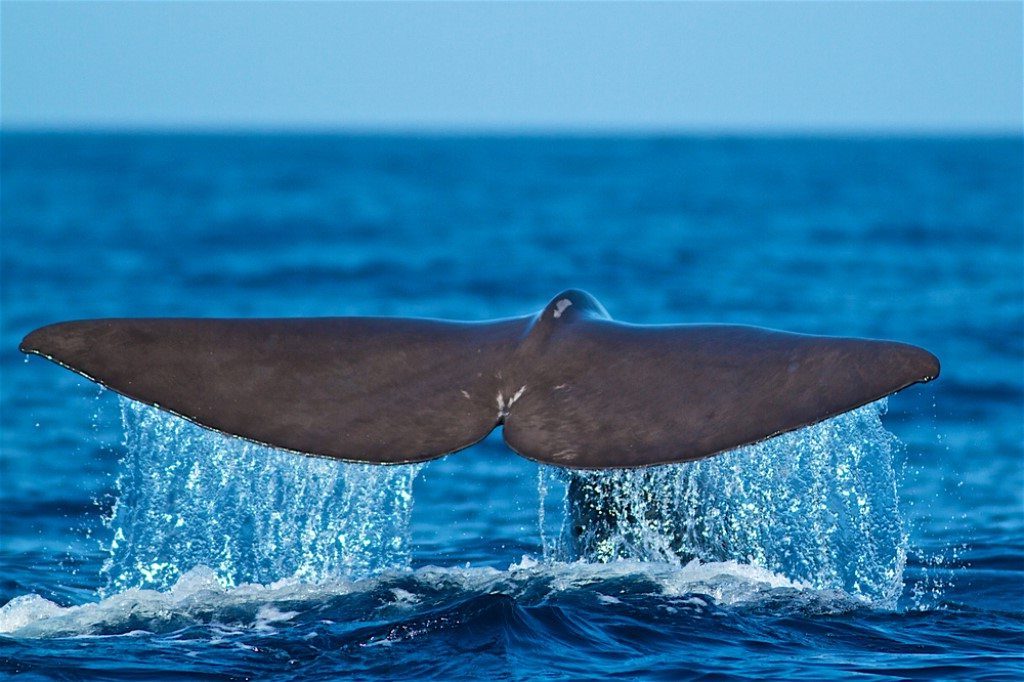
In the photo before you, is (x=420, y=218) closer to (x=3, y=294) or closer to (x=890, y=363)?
(x=3, y=294)

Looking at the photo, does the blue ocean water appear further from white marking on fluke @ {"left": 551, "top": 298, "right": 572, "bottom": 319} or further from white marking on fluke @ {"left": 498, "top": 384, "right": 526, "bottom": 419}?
white marking on fluke @ {"left": 498, "top": 384, "right": 526, "bottom": 419}

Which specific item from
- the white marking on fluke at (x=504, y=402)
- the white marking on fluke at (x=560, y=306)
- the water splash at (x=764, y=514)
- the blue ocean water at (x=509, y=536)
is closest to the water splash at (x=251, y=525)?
the blue ocean water at (x=509, y=536)

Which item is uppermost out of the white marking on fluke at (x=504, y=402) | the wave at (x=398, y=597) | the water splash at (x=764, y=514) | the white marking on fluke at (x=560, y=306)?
the white marking on fluke at (x=560, y=306)

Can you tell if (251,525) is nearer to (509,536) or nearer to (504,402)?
(509,536)

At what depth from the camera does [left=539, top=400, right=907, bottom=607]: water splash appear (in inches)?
227

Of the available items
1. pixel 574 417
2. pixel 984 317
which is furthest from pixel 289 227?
pixel 574 417

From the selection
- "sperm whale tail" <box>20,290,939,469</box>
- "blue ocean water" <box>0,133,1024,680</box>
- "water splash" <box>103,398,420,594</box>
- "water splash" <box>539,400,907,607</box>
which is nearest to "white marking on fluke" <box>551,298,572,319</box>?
"sperm whale tail" <box>20,290,939,469</box>

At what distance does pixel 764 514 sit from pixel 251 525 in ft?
8.63

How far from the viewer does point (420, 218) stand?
35.8 meters

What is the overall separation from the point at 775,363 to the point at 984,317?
13343 millimetres

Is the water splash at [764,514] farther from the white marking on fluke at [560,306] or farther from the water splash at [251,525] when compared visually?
the water splash at [251,525]

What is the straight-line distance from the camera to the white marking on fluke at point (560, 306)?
5246mm

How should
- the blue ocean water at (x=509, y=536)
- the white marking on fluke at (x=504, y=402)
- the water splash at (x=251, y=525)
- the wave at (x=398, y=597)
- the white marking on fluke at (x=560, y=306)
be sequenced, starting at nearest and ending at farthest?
1. the white marking on fluke at (x=504, y=402)
2. the white marking on fluke at (x=560, y=306)
3. the blue ocean water at (x=509, y=536)
4. the wave at (x=398, y=597)
5. the water splash at (x=251, y=525)

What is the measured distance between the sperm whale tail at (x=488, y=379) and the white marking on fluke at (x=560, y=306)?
0.06ft
